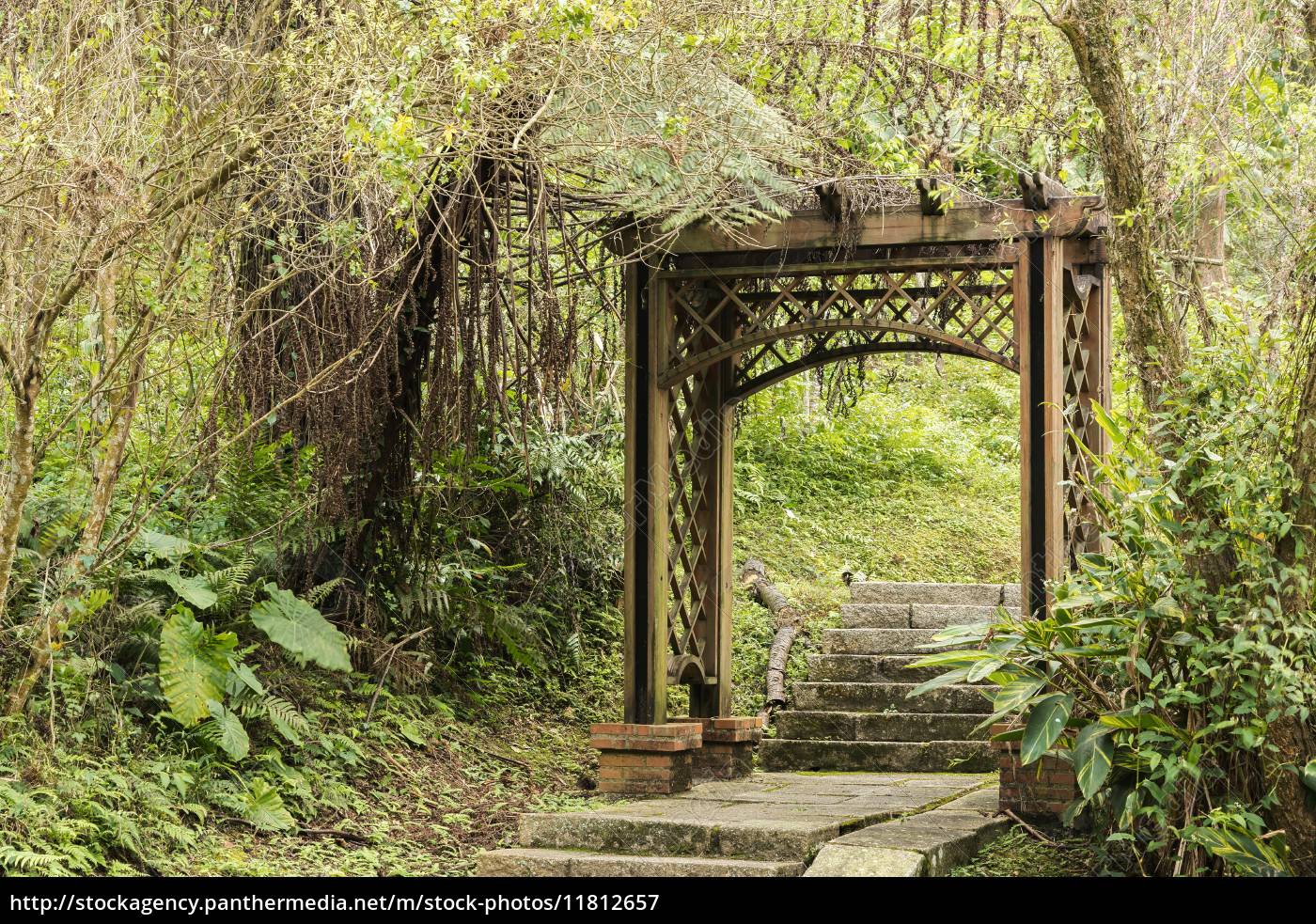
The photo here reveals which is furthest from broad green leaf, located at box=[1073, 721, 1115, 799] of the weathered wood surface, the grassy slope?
the grassy slope

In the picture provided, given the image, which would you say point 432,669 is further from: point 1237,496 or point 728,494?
point 1237,496

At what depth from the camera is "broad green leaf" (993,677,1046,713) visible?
20.4ft

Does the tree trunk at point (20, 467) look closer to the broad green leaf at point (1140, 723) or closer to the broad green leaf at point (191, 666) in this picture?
the broad green leaf at point (191, 666)

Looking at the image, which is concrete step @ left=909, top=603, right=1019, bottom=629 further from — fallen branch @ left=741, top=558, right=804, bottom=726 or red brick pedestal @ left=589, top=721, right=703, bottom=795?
red brick pedestal @ left=589, top=721, right=703, bottom=795

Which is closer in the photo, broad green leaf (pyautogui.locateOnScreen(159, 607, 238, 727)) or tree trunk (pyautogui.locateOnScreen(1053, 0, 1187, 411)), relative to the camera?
tree trunk (pyautogui.locateOnScreen(1053, 0, 1187, 411))

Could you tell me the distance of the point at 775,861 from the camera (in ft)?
21.1

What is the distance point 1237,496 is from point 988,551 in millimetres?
8923

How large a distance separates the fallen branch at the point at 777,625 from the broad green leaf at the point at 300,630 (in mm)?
4002

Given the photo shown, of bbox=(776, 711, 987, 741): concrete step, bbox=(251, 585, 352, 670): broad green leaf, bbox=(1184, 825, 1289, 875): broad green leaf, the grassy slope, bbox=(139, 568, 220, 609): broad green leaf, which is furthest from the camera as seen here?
the grassy slope

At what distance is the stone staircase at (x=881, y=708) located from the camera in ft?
31.7

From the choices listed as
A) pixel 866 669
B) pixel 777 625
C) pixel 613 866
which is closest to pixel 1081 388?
pixel 866 669

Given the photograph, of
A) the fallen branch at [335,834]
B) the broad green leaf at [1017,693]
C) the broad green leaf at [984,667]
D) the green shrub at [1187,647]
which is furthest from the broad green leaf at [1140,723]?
the fallen branch at [335,834]

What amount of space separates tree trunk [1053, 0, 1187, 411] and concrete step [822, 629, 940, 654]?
202 inches

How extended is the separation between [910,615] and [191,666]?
21.8ft
